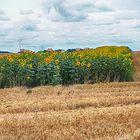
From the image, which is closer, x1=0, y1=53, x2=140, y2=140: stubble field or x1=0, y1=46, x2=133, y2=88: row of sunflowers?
x1=0, y1=53, x2=140, y2=140: stubble field

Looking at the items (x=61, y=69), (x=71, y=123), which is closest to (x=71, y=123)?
(x=71, y=123)

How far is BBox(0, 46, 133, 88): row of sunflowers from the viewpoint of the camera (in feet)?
69.1

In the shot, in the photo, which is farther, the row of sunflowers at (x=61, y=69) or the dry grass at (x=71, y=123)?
the row of sunflowers at (x=61, y=69)

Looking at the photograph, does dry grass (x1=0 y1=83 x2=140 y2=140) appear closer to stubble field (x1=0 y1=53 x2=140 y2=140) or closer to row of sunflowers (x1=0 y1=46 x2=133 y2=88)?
stubble field (x1=0 y1=53 x2=140 y2=140)

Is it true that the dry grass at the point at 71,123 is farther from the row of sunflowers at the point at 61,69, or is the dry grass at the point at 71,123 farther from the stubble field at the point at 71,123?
the row of sunflowers at the point at 61,69

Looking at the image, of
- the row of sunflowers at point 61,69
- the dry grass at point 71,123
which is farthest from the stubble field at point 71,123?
the row of sunflowers at point 61,69

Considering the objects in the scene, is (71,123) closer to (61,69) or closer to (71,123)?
(71,123)

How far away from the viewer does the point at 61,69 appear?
21703mm

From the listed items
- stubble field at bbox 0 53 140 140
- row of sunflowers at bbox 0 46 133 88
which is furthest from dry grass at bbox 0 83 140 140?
row of sunflowers at bbox 0 46 133 88

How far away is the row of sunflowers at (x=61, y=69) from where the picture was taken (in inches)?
829

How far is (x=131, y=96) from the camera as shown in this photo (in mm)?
14141

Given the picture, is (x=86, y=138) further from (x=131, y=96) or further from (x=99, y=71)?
(x=99, y=71)

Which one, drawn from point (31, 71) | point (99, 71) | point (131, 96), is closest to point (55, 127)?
point (131, 96)

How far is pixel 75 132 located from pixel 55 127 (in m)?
0.70
